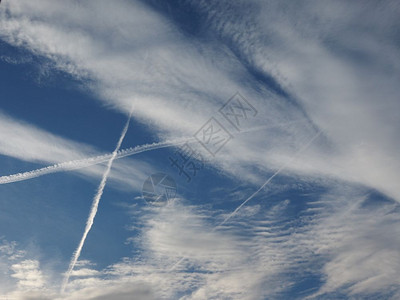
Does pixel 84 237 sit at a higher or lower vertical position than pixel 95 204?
lower
